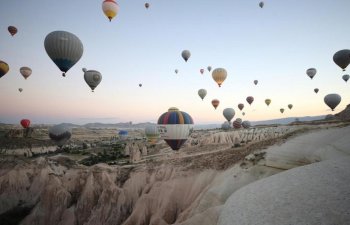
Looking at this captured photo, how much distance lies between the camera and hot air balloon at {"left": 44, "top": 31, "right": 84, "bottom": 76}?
98.0 feet

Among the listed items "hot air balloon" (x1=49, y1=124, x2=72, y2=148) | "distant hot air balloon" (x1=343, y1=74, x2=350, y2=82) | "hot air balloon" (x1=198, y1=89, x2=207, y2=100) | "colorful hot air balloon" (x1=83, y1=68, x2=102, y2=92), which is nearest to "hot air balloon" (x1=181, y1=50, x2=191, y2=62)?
"hot air balloon" (x1=198, y1=89, x2=207, y2=100)

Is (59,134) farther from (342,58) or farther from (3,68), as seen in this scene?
(342,58)

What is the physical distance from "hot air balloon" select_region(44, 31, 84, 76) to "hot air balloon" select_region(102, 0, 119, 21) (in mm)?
7148

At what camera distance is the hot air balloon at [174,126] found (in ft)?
93.3

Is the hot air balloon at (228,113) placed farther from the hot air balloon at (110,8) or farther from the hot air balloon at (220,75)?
the hot air balloon at (110,8)

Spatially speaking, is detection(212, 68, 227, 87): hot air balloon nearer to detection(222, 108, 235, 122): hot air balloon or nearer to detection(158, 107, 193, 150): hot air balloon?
detection(158, 107, 193, 150): hot air balloon

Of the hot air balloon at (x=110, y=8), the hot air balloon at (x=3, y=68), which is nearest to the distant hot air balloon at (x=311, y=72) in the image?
the hot air balloon at (x=110, y=8)

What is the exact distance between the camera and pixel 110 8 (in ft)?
115

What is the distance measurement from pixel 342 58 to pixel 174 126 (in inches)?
1412

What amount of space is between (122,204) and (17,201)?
21.9 metres

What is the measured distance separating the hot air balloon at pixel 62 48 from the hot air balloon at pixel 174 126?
14.8 meters

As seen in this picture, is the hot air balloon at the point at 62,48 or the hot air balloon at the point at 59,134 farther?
the hot air balloon at the point at 59,134

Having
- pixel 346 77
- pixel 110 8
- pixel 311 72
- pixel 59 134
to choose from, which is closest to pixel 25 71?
pixel 59 134

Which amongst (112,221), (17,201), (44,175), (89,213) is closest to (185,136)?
(112,221)
